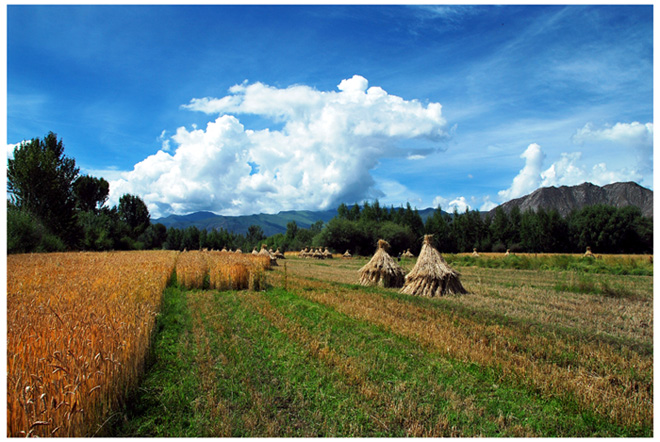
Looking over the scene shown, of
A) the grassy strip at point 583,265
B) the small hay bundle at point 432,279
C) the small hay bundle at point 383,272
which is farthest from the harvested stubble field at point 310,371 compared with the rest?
the grassy strip at point 583,265

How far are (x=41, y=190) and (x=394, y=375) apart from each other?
41.5 meters

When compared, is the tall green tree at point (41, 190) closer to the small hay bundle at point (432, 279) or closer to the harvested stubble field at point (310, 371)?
the harvested stubble field at point (310, 371)

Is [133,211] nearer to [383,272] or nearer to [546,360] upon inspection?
[383,272]

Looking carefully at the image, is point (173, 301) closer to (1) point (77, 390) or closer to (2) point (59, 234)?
(1) point (77, 390)

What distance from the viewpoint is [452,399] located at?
4418mm

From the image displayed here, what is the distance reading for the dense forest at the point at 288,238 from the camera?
32719 millimetres

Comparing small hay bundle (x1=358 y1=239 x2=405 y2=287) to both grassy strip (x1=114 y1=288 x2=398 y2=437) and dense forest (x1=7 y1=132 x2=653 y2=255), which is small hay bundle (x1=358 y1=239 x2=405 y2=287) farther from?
dense forest (x1=7 y1=132 x2=653 y2=255)

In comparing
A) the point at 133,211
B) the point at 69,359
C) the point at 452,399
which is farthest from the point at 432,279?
the point at 133,211

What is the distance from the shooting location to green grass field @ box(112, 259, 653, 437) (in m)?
3.89

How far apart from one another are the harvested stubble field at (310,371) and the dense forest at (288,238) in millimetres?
28066

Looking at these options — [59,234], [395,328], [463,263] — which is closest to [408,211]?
[463,263]

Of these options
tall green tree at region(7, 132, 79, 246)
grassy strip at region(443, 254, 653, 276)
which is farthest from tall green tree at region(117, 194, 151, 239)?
grassy strip at region(443, 254, 653, 276)

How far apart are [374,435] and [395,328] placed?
386 centimetres

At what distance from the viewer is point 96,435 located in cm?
351
